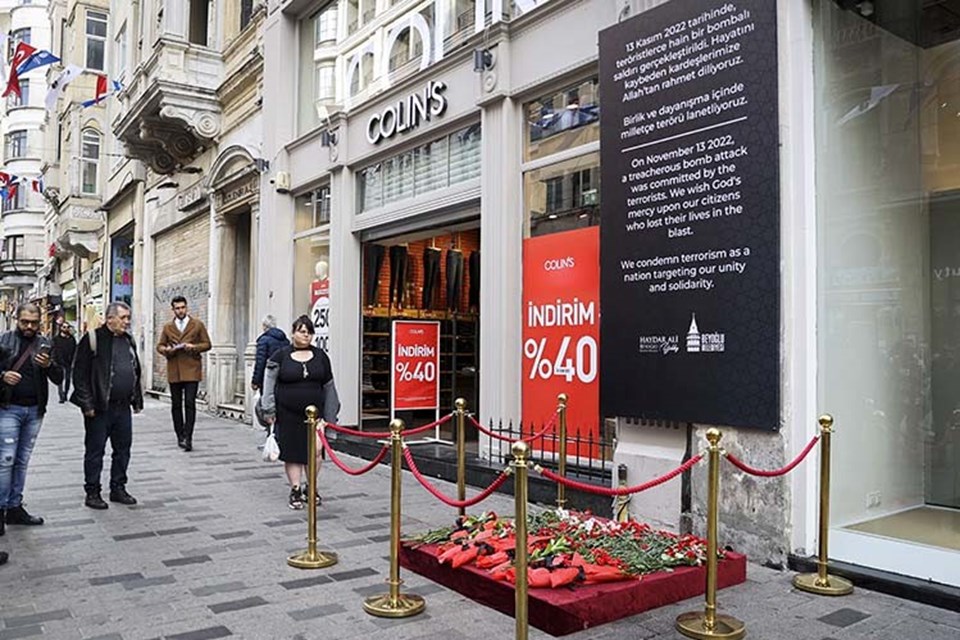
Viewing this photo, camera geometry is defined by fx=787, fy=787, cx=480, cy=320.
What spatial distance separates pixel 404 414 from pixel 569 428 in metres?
4.38

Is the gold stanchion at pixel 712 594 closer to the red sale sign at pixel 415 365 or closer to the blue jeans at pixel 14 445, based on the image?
the blue jeans at pixel 14 445

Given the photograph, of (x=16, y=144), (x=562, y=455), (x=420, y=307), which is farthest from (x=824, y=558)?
(x=16, y=144)

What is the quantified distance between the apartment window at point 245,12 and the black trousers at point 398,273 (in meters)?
7.08

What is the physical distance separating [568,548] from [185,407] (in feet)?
25.4

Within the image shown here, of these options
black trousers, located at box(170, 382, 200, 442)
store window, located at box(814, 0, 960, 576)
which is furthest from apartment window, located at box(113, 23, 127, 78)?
store window, located at box(814, 0, 960, 576)

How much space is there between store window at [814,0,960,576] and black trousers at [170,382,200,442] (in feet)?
28.0

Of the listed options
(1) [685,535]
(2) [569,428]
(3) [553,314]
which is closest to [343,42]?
(3) [553,314]

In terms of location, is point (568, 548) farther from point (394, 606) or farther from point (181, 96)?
point (181, 96)

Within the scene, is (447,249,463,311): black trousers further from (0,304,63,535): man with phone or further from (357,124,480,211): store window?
(0,304,63,535): man with phone

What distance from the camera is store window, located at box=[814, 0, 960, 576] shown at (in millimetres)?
5574

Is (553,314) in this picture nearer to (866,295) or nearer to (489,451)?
(489,451)

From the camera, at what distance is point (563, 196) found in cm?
785

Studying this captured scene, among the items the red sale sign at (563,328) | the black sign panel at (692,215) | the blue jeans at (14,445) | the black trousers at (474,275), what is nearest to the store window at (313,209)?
the black trousers at (474,275)

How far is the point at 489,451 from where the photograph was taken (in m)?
8.25
